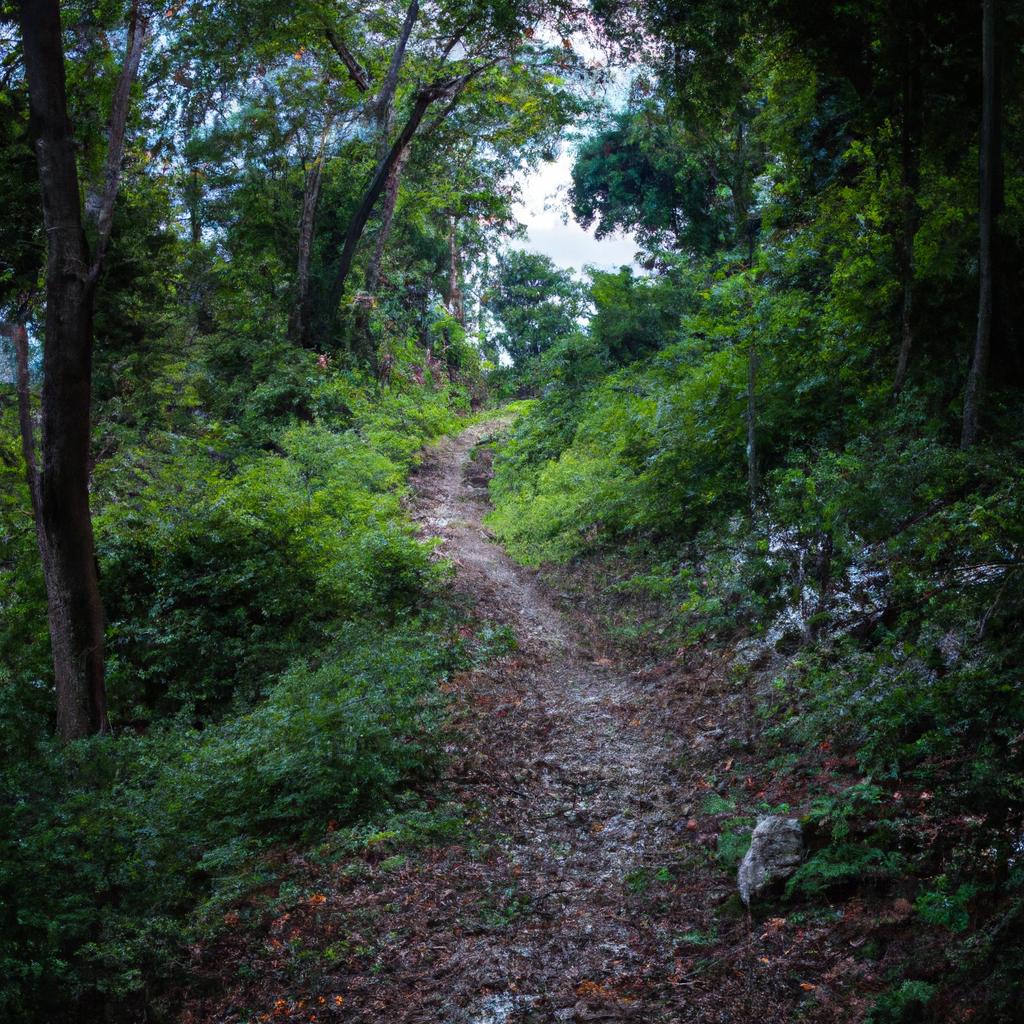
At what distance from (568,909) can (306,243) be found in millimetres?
19310

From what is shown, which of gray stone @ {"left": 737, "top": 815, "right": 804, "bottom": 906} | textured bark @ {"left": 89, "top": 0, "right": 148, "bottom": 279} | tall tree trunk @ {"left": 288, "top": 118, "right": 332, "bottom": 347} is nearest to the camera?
gray stone @ {"left": 737, "top": 815, "right": 804, "bottom": 906}

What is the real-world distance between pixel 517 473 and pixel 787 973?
1572cm

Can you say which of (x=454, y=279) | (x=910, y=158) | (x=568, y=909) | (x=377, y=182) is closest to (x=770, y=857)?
(x=568, y=909)

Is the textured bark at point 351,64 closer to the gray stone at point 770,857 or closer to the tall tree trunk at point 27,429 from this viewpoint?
the tall tree trunk at point 27,429

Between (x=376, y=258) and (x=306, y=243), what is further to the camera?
(x=376, y=258)

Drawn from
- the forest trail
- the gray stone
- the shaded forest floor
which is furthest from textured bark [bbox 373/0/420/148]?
the gray stone

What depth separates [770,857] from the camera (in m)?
4.04

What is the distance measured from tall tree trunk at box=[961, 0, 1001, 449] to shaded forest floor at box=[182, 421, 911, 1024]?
291 centimetres

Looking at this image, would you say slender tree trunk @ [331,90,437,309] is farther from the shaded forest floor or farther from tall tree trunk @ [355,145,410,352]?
the shaded forest floor

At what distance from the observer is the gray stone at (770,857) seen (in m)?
3.93

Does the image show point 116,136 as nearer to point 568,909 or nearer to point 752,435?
point 752,435

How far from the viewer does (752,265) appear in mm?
11766

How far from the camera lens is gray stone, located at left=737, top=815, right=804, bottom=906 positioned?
393 centimetres

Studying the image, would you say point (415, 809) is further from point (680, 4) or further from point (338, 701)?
point (680, 4)
